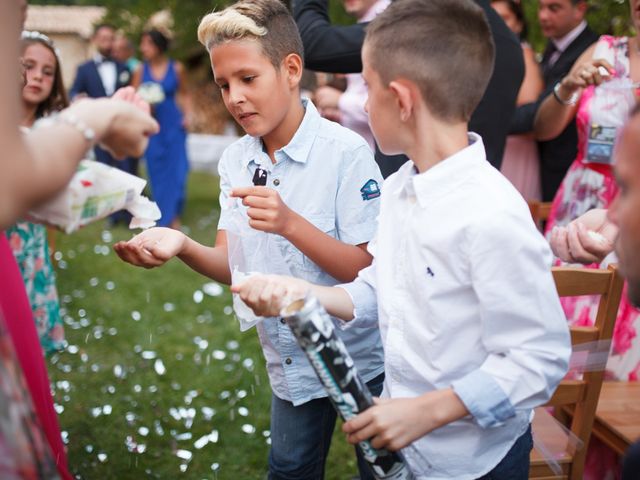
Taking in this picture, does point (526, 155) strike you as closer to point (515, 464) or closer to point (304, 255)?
point (304, 255)

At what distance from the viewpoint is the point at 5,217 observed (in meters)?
1.22

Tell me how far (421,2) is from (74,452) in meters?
2.82

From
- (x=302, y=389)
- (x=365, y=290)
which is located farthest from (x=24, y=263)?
(x=365, y=290)

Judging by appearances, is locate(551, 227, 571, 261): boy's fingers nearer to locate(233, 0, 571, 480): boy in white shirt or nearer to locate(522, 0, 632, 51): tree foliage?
locate(233, 0, 571, 480): boy in white shirt

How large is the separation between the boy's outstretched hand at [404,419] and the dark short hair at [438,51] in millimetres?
667

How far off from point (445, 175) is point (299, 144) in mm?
770

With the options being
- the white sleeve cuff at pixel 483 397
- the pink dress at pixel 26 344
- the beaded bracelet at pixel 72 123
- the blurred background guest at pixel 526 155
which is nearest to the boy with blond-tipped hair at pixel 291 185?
the pink dress at pixel 26 344

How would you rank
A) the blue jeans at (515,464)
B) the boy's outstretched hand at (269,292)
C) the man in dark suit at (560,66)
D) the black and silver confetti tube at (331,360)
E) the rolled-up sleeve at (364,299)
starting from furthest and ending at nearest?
the man in dark suit at (560,66) → the rolled-up sleeve at (364,299) → the blue jeans at (515,464) → the boy's outstretched hand at (269,292) → the black and silver confetti tube at (331,360)

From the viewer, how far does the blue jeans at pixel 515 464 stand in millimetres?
1849

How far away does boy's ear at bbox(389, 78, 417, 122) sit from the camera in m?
1.74

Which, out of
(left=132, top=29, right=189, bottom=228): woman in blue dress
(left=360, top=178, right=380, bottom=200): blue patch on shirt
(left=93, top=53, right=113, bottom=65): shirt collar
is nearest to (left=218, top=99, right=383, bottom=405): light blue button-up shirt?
(left=360, top=178, right=380, bottom=200): blue patch on shirt

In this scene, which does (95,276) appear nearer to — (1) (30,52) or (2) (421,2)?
(1) (30,52)

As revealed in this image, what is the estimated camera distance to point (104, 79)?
1030 cm

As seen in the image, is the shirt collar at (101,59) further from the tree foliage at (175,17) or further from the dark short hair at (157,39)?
the tree foliage at (175,17)
